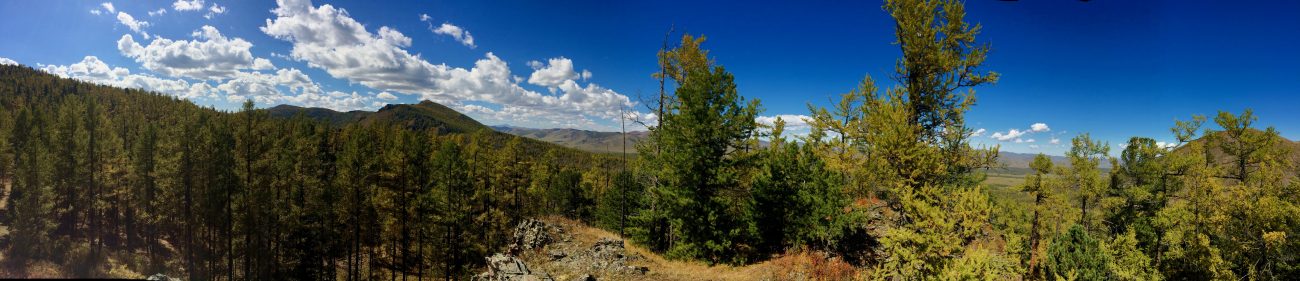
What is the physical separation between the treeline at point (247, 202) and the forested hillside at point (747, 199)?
212mm

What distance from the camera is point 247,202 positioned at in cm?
3123

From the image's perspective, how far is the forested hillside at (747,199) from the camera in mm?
13164

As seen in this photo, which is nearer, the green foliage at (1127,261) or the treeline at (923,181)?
the treeline at (923,181)

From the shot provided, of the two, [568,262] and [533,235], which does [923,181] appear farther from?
[533,235]

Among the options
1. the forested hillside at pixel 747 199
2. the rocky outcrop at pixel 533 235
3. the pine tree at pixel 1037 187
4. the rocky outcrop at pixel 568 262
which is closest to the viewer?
the forested hillside at pixel 747 199

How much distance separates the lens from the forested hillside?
518 inches

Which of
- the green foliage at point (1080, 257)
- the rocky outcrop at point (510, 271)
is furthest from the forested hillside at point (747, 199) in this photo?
the rocky outcrop at point (510, 271)

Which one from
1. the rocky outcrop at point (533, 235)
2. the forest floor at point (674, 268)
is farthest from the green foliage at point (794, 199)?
the rocky outcrop at point (533, 235)

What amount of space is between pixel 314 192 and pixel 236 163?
685 cm

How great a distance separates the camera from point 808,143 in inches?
851

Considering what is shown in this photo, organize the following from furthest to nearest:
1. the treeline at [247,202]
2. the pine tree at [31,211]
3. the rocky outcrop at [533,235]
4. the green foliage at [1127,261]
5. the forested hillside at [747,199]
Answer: the pine tree at [31,211] → the treeline at [247,202] → the rocky outcrop at [533,235] → the green foliage at [1127,261] → the forested hillside at [747,199]

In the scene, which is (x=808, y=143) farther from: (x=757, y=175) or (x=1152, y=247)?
(x=1152, y=247)

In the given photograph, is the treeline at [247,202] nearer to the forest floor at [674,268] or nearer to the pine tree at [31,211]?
the pine tree at [31,211]

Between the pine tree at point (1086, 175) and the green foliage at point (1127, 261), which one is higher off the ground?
the pine tree at point (1086, 175)
